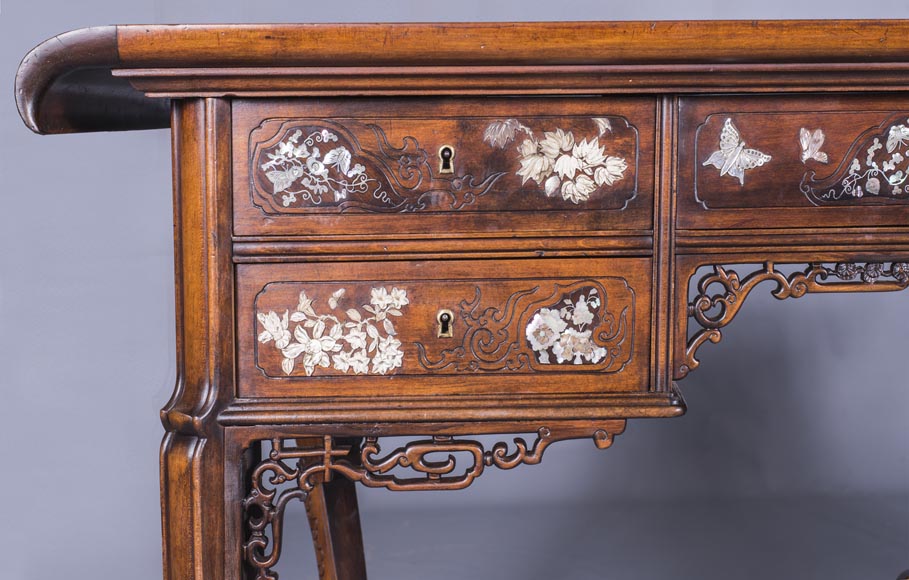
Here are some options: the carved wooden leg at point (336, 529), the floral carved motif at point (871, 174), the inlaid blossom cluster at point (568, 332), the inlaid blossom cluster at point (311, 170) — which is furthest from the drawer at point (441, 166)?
the carved wooden leg at point (336, 529)

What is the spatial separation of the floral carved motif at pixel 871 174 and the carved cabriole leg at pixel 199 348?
770mm

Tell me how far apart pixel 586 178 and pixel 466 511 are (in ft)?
4.67

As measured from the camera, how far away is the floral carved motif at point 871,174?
4.74ft

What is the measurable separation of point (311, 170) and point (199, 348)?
0.89 ft

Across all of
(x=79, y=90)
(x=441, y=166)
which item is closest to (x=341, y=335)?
(x=441, y=166)

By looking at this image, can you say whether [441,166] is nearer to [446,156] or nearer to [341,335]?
[446,156]

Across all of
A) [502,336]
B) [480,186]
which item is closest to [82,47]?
[480,186]

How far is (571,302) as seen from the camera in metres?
1.44

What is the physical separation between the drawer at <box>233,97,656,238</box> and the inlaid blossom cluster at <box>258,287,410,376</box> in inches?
3.7

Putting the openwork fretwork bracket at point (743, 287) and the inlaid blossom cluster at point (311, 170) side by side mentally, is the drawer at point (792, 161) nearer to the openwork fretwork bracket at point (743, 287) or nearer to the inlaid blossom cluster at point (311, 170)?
the openwork fretwork bracket at point (743, 287)

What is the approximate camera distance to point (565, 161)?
142 centimetres

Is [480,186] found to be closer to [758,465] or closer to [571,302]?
[571,302]

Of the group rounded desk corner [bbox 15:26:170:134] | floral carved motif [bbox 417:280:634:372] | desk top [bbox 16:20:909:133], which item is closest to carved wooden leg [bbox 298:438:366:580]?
floral carved motif [bbox 417:280:634:372]

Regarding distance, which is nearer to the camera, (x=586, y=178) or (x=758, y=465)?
(x=586, y=178)
